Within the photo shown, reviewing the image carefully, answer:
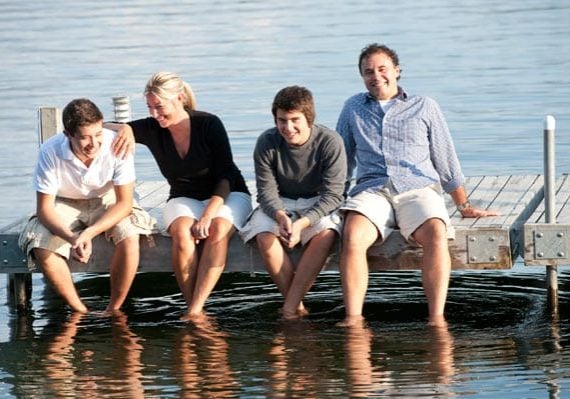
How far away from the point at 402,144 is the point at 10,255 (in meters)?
2.33

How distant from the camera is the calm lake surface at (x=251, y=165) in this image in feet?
26.2

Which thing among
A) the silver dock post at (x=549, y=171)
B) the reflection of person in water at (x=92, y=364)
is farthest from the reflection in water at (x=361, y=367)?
the silver dock post at (x=549, y=171)

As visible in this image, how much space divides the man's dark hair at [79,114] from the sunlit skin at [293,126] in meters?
0.95

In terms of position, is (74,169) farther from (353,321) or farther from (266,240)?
(353,321)

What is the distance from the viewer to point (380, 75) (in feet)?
28.4

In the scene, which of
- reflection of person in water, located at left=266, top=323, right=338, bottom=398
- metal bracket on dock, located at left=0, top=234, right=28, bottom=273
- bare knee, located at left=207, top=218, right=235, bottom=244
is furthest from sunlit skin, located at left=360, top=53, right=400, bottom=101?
metal bracket on dock, located at left=0, top=234, right=28, bottom=273

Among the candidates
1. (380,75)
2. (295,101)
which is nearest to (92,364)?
(295,101)

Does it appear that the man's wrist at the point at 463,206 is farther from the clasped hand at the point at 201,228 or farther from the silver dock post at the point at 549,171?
the clasped hand at the point at 201,228

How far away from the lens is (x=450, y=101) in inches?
645

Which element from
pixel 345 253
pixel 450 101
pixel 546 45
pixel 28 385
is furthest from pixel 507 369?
pixel 546 45

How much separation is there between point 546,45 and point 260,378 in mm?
13056

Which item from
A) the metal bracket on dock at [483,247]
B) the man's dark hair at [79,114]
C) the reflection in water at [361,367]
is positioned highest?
the man's dark hair at [79,114]

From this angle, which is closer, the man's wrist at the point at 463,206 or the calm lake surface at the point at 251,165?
the calm lake surface at the point at 251,165

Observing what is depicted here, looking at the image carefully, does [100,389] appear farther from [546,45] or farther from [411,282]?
[546,45]
